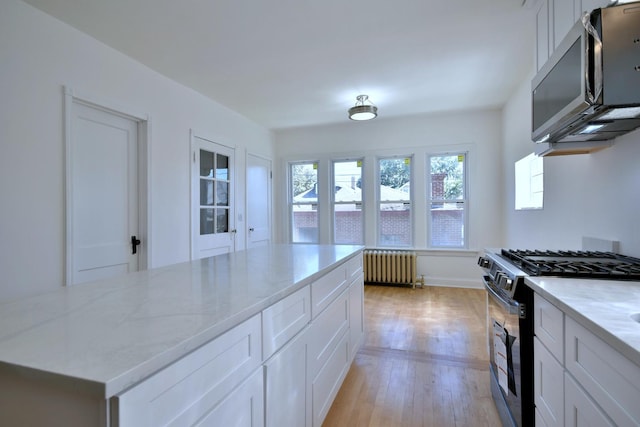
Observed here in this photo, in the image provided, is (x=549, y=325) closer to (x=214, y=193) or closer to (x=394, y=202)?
(x=214, y=193)

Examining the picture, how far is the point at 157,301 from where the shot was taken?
1029 millimetres

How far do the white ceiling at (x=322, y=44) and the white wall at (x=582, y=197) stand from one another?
0.93 metres

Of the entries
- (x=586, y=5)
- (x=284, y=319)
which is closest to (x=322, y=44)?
(x=586, y=5)

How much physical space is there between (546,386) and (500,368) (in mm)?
485

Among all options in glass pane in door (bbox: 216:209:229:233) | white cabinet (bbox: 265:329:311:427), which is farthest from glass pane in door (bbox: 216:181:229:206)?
white cabinet (bbox: 265:329:311:427)

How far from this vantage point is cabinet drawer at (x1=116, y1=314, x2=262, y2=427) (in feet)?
2.03

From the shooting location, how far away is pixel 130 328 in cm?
79

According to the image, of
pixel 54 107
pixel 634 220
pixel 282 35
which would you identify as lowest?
pixel 634 220

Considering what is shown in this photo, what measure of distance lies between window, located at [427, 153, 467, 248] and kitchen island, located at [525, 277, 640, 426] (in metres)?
3.68

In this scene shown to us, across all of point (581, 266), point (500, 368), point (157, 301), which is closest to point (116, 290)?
point (157, 301)

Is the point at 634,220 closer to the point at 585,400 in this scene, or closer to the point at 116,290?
the point at 585,400

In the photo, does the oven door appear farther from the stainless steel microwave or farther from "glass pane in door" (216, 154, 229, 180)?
"glass pane in door" (216, 154, 229, 180)

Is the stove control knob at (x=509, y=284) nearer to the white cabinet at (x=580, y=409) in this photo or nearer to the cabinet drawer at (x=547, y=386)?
the cabinet drawer at (x=547, y=386)

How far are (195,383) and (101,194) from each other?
2.60 metres
